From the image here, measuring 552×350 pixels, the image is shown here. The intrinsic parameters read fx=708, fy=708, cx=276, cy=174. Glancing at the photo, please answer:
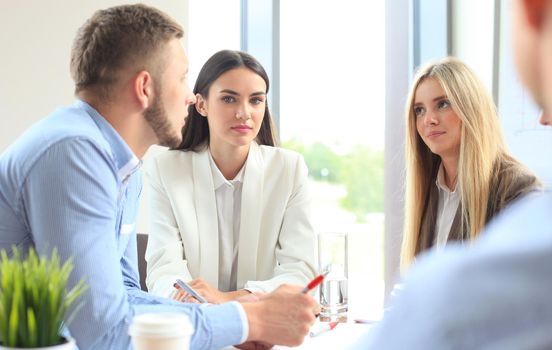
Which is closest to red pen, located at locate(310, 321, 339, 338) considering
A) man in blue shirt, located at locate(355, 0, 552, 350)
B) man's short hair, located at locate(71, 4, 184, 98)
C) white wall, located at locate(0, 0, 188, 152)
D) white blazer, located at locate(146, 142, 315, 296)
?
white blazer, located at locate(146, 142, 315, 296)

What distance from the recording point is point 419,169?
3068 mm

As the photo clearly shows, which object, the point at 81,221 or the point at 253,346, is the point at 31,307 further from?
the point at 253,346

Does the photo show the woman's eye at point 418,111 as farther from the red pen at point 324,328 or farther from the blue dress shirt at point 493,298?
the blue dress shirt at point 493,298

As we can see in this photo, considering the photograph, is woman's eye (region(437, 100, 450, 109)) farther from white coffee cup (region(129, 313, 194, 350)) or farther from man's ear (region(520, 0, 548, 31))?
man's ear (region(520, 0, 548, 31))

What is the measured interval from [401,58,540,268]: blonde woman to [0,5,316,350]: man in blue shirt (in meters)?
1.24

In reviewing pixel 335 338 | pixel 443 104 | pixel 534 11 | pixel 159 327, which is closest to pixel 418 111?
pixel 443 104

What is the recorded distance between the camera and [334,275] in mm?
2248

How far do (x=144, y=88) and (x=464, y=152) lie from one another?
4.80 ft

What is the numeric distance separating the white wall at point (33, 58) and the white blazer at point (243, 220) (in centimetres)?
118

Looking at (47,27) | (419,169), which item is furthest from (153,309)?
(47,27)

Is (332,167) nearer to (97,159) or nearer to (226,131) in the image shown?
(226,131)

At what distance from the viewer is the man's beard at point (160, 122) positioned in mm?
1978

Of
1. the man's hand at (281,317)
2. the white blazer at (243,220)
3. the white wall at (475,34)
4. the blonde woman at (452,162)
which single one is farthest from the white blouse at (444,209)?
the man's hand at (281,317)

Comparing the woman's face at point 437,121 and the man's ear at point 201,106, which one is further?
the man's ear at point 201,106
